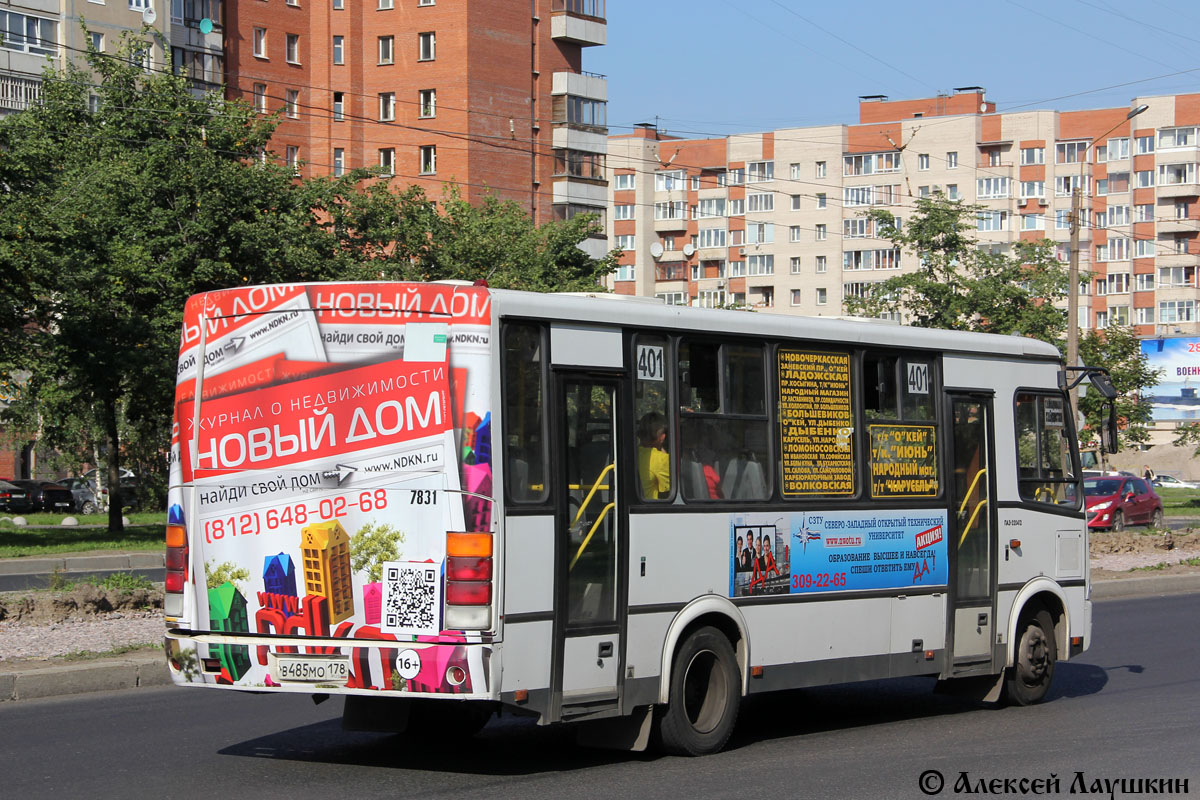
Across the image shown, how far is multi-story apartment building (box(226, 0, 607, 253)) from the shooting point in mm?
68750

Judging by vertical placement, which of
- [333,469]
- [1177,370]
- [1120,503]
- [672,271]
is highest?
[672,271]

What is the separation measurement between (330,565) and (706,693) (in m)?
2.48

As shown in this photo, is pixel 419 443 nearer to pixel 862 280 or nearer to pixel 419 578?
pixel 419 578

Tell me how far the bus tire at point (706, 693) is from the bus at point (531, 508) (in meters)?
0.02

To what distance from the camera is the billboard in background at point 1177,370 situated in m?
75.6

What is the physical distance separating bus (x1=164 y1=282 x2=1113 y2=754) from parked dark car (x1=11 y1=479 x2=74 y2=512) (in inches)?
1956

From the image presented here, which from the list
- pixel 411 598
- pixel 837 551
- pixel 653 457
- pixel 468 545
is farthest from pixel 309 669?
pixel 837 551

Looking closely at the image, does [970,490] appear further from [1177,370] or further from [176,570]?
[1177,370]

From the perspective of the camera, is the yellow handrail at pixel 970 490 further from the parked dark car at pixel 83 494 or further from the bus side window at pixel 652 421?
the parked dark car at pixel 83 494

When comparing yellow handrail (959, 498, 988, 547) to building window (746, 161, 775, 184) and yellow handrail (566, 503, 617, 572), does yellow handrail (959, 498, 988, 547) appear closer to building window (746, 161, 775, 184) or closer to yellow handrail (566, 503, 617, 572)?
yellow handrail (566, 503, 617, 572)

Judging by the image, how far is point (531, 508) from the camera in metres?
7.96

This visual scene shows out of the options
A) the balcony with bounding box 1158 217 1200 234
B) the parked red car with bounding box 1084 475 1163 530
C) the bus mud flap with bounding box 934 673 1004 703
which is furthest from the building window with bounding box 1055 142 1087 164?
the bus mud flap with bounding box 934 673 1004 703

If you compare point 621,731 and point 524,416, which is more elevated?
point 524,416

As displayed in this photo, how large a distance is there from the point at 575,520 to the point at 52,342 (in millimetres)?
26339
